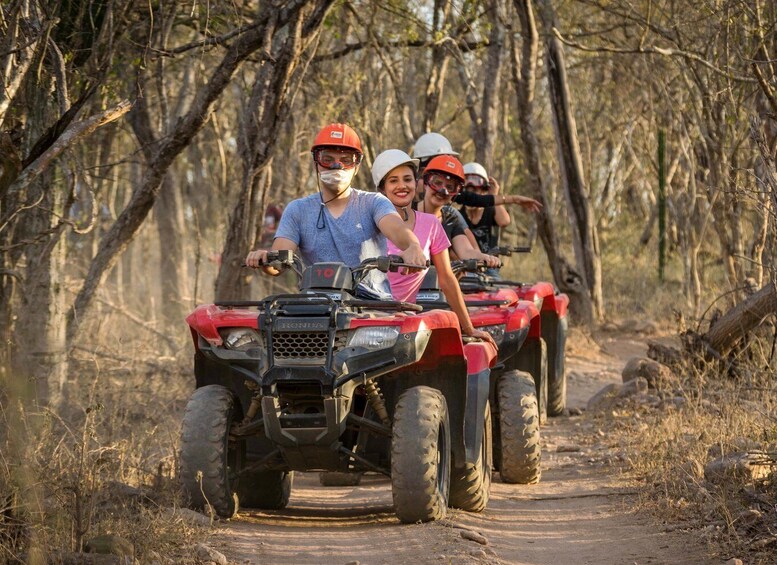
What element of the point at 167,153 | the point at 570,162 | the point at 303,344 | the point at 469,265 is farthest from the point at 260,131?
the point at 570,162

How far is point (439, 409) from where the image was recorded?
663 cm

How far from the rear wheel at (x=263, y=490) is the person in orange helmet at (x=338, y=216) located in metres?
1.28

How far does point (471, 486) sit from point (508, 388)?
1248 mm

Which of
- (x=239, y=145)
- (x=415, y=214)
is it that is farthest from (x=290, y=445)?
(x=239, y=145)

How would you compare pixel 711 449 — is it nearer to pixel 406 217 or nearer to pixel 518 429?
pixel 518 429

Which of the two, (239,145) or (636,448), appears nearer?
(636,448)

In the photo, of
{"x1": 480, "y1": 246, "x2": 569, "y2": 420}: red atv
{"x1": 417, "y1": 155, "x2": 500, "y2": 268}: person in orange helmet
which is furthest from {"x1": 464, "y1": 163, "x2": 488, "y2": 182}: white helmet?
{"x1": 417, "y1": 155, "x2": 500, "y2": 268}: person in orange helmet

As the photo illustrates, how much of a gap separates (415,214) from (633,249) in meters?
19.3

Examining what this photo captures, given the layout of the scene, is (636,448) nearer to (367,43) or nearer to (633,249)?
(367,43)

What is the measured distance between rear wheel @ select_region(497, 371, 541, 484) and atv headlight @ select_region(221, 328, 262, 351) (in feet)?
7.49

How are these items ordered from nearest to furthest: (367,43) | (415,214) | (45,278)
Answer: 1. (415,214)
2. (45,278)
3. (367,43)

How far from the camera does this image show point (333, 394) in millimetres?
6270

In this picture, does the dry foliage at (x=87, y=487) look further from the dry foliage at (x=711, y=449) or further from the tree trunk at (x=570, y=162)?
the tree trunk at (x=570, y=162)

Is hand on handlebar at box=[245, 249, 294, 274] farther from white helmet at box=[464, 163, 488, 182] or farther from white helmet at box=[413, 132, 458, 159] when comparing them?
white helmet at box=[464, 163, 488, 182]
